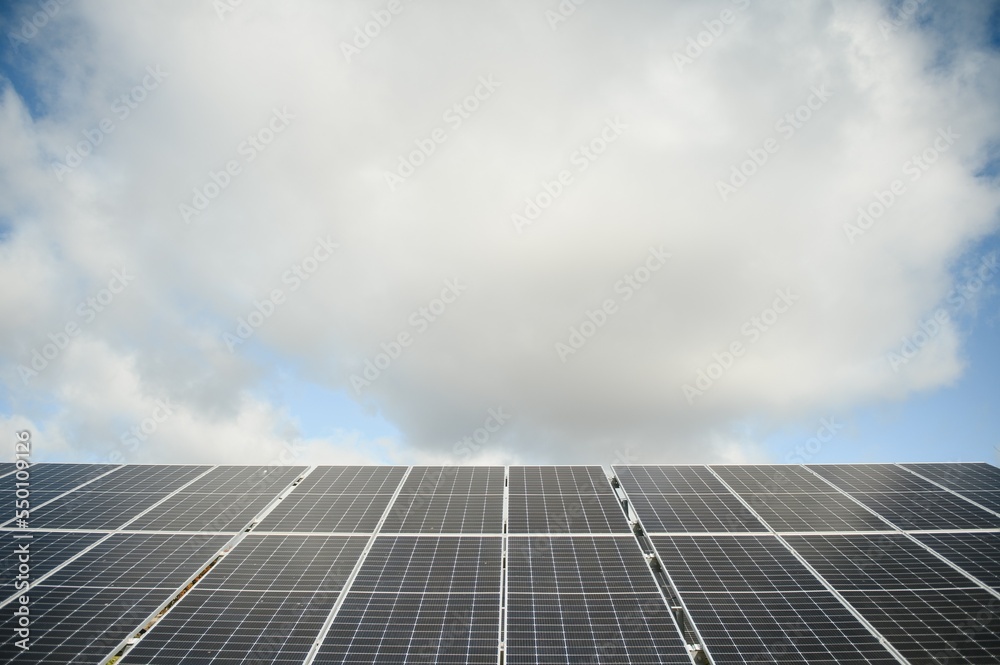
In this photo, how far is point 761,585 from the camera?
51.0ft

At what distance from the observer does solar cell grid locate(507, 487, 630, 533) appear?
18.8m

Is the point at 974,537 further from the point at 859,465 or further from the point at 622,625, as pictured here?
the point at 622,625

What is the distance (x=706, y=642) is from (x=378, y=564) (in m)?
10.4

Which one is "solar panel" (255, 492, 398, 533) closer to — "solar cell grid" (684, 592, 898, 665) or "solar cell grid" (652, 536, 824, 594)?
"solar cell grid" (652, 536, 824, 594)

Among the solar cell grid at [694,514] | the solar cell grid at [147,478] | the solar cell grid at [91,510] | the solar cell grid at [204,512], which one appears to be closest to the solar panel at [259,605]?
the solar cell grid at [204,512]

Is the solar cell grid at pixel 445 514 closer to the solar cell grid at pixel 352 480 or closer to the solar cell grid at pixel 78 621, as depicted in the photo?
the solar cell grid at pixel 352 480

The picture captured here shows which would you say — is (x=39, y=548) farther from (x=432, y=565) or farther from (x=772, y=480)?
(x=772, y=480)

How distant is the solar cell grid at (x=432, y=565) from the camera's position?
15555 mm

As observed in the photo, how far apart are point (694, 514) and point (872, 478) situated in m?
10.8

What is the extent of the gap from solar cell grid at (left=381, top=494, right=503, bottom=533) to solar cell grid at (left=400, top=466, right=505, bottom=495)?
1.63 ft

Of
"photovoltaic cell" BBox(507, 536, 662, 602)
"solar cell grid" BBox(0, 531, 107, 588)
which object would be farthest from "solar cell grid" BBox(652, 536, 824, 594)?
"solar cell grid" BBox(0, 531, 107, 588)

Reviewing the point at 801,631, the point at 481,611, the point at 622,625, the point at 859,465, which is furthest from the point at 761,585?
the point at 859,465

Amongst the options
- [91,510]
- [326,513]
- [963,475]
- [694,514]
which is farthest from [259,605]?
[963,475]

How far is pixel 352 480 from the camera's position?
24.0 metres
